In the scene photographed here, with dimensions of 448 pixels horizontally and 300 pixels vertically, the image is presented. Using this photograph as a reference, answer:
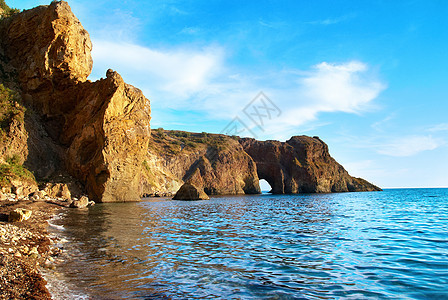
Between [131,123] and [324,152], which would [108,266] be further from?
[324,152]

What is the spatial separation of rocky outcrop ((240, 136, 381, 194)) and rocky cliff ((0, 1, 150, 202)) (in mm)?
57993

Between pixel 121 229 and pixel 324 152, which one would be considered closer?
pixel 121 229

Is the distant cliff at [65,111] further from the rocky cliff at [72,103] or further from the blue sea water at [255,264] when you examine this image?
the blue sea water at [255,264]

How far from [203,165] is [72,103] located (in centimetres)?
4217

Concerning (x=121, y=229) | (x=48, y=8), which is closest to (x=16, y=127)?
(x=48, y=8)

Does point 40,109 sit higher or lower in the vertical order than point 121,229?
higher

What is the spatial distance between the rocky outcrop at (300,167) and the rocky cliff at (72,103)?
57993 mm

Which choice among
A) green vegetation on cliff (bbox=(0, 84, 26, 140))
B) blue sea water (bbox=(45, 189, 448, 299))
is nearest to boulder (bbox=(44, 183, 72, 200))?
green vegetation on cliff (bbox=(0, 84, 26, 140))

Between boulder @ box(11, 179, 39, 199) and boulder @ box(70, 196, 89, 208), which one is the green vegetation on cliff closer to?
boulder @ box(11, 179, 39, 199)

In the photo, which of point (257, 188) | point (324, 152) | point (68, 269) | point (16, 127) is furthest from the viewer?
point (324, 152)

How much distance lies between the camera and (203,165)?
77062 millimetres

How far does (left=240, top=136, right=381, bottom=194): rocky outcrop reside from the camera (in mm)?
85625

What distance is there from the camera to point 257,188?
83375mm

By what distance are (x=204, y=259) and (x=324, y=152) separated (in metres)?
91.4
